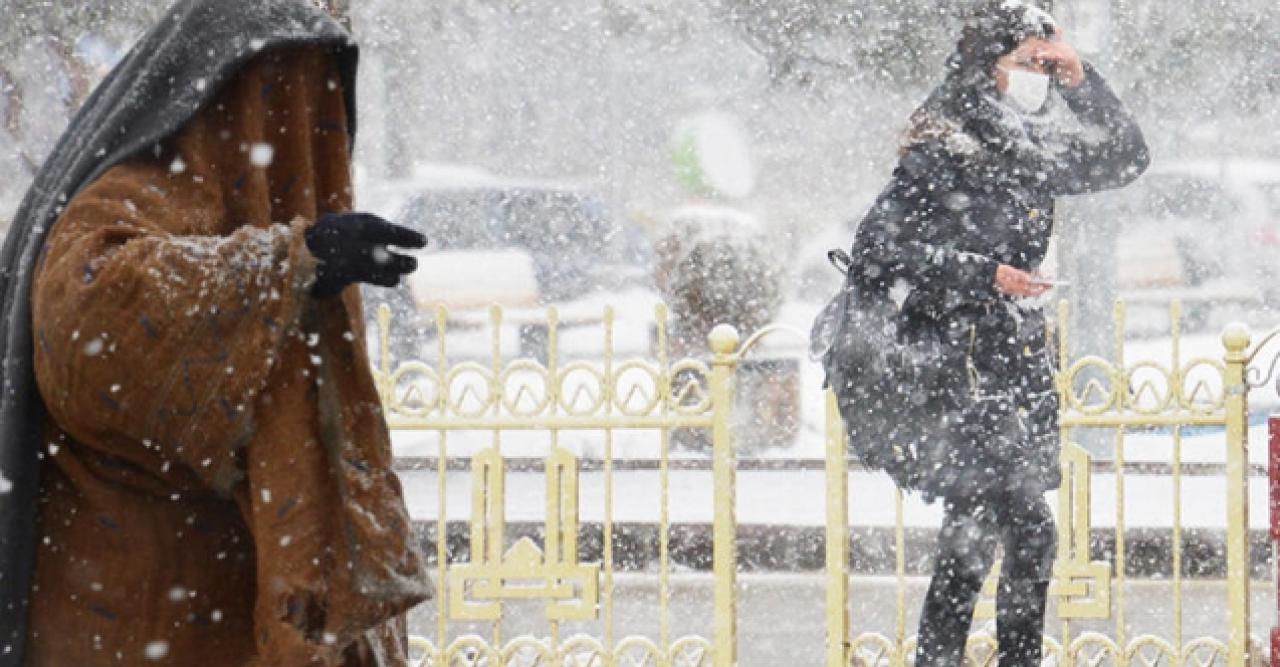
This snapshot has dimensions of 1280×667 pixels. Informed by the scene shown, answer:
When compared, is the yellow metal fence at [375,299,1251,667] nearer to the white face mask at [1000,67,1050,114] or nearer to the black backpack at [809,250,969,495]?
the black backpack at [809,250,969,495]

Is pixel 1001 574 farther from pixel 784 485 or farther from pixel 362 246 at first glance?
pixel 784 485

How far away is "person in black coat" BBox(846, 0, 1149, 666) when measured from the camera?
5.32 m

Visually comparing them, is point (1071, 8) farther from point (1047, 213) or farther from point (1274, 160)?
point (1274, 160)

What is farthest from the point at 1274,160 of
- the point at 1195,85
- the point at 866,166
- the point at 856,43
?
the point at 856,43

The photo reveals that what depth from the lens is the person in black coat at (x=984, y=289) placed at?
532cm

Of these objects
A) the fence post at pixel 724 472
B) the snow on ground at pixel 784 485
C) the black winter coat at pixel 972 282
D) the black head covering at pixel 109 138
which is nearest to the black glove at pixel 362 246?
the black head covering at pixel 109 138

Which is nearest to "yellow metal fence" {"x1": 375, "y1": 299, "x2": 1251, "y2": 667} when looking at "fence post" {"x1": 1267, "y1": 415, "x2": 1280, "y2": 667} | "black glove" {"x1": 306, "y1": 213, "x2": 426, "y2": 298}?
"fence post" {"x1": 1267, "y1": 415, "x2": 1280, "y2": 667}

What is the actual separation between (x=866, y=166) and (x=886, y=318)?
21.9 m

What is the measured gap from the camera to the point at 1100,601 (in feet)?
19.9

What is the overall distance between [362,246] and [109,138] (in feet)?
1.17

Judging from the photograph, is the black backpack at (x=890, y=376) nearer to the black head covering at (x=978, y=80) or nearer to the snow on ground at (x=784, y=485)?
the black head covering at (x=978, y=80)

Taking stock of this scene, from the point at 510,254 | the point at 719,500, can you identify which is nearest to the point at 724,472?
the point at 719,500

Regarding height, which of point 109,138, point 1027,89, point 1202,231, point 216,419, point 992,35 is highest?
point 1202,231

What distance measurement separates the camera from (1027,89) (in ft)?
18.0
